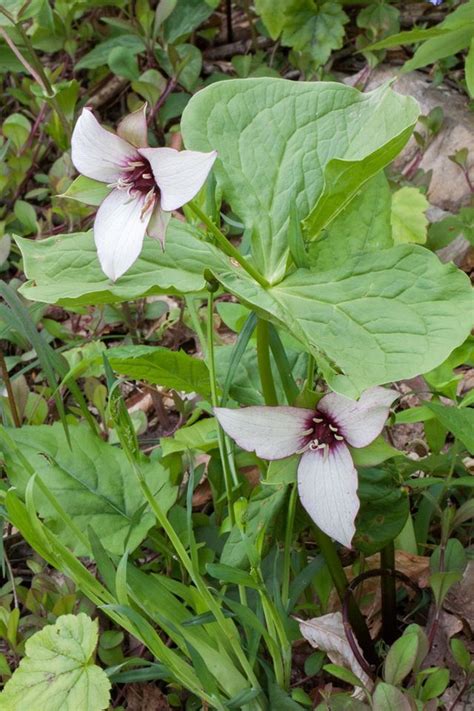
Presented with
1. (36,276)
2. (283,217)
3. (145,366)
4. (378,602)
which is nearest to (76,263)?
(36,276)

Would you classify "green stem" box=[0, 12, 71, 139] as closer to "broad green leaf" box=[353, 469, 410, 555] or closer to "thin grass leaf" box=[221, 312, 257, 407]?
"thin grass leaf" box=[221, 312, 257, 407]

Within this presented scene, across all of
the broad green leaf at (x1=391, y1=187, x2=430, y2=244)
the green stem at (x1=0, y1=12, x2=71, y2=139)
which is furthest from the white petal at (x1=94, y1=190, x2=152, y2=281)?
the green stem at (x1=0, y1=12, x2=71, y2=139)

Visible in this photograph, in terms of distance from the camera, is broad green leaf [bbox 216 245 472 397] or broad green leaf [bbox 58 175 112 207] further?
broad green leaf [bbox 58 175 112 207]

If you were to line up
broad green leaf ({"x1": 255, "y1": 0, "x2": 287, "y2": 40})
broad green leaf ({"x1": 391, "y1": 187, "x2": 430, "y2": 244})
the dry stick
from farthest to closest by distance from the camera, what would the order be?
broad green leaf ({"x1": 255, "y1": 0, "x2": 287, "y2": 40}) → broad green leaf ({"x1": 391, "y1": 187, "x2": 430, "y2": 244}) → the dry stick

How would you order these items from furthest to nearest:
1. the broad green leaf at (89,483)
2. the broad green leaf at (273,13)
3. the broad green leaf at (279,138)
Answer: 1. the broad green leaf at (273,13)
2. the broad green leaf at (89,483)
3. the broad green leaf at (279,138)

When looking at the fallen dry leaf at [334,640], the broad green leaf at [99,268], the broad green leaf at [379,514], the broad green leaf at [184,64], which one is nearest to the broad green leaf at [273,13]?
the broad green leaf at [184,64]

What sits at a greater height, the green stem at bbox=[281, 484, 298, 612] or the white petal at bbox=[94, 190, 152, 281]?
the white petal at bbox=[94, 190, 152, 281]

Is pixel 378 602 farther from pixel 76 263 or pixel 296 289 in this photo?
pixel 76 263

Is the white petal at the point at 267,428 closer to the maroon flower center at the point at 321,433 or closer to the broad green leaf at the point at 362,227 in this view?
the maroon flower center at the point at 321,433
